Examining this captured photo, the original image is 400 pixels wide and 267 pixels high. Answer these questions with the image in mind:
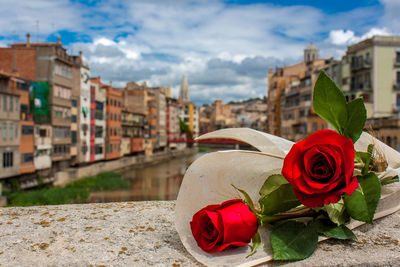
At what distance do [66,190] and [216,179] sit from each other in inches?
1111

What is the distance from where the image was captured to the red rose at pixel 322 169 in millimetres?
1654

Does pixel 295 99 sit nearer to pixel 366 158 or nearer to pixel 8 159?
pixel 8 159

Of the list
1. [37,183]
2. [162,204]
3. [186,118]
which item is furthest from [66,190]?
[186,118]

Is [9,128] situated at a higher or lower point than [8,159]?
higher

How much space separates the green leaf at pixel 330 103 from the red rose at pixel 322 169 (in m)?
0.22

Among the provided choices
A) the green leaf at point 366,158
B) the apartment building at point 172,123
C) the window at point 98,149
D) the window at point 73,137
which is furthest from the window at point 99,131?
the green leaf at point 366,158

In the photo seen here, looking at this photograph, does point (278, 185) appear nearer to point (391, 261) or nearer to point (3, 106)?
point (391, 261)

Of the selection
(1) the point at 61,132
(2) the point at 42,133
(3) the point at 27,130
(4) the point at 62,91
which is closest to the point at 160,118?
(1) the point at 61,132

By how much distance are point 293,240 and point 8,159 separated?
2586 cm

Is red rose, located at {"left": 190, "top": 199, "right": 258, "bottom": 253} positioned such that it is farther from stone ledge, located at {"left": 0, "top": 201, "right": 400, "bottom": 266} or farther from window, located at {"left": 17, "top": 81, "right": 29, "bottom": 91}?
window, located at {"left": 17, "top": 81, "right": 29, "bottom": 91}

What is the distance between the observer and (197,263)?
6.03 feet

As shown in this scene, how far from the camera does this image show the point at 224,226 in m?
1.78

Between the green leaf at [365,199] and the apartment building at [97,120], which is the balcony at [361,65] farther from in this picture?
the green leaf at [365,199]

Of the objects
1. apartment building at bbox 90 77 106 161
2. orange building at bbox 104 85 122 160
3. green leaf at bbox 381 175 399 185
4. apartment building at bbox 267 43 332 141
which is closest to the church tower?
apartment building at bbox 267 43 332 141
